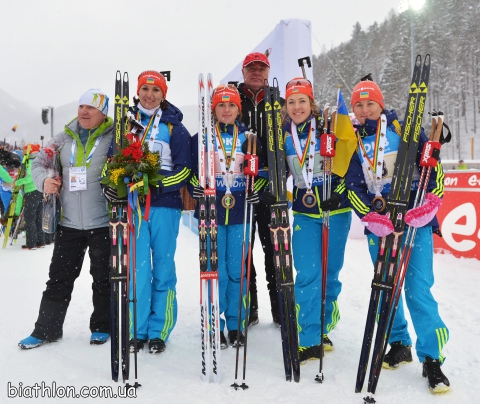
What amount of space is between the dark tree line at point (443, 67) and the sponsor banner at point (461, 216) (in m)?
31.0

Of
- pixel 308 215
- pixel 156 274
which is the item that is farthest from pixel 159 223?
pixel 308 215

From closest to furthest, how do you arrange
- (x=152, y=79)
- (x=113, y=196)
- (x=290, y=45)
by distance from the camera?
(x=113, y=196)
(x=152, y=79)
(x=290, y=45)

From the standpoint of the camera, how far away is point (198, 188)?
301 centimetres

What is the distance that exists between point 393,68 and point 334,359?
131 feet

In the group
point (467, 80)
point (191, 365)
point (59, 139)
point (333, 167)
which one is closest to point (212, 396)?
point (191, 365)

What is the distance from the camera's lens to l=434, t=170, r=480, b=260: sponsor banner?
20.3 feet

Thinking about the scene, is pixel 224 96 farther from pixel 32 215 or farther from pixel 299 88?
pixel 32 215

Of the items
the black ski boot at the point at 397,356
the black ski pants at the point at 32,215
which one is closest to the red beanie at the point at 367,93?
the black ski boot at the point at 397,356

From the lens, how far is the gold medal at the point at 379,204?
2.79m

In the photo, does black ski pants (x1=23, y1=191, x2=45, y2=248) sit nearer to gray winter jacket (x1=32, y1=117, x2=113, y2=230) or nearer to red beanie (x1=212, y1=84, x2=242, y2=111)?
gray winter jacket (x1=32, y1=117, x2=113, y2=230)

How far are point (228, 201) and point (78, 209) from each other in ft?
4.27

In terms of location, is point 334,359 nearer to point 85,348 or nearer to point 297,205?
point 297,205

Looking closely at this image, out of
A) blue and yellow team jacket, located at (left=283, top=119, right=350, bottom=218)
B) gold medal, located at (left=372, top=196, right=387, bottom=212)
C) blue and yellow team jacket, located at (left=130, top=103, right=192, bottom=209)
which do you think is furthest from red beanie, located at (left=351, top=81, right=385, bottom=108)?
blue and yellow team jacket, located at (left=130, top=103, right=192, bottom=209)

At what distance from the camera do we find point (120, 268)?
284 cm
